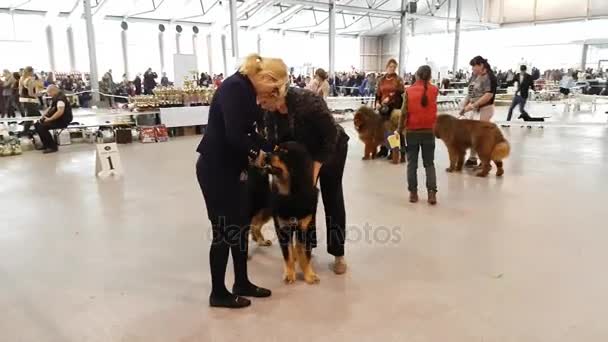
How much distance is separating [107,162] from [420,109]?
3.97 m

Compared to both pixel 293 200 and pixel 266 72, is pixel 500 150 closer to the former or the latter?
pixel 293 200

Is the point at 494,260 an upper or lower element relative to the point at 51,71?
lower

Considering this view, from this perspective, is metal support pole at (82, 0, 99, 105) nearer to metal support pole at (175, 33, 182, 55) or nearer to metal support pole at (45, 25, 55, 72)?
metal support pole at (45, 25, 55, 72)

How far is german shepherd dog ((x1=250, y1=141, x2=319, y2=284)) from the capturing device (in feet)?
7.89

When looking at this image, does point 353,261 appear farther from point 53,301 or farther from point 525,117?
point 525,117

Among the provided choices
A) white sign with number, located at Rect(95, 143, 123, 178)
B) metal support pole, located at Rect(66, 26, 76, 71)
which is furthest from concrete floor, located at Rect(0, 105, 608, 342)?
metal support pole, located at Rect(66, 26, 76, 71)

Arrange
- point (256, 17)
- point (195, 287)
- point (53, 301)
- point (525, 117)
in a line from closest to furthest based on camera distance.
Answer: point (53, 301), point (195, 287), point (525, 117), point (256, 17)

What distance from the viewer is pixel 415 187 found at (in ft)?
14.9

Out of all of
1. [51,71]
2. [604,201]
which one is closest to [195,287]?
[604,201]

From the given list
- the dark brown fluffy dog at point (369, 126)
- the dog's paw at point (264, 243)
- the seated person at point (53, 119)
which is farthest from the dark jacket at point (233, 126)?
the seated person at point (53, 119)

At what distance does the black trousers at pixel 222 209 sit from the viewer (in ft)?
7.34

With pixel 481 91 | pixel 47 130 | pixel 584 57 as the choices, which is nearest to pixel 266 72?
pixel 481 91

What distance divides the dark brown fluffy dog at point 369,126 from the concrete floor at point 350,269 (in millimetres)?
1457

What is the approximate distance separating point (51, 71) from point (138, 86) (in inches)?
199
